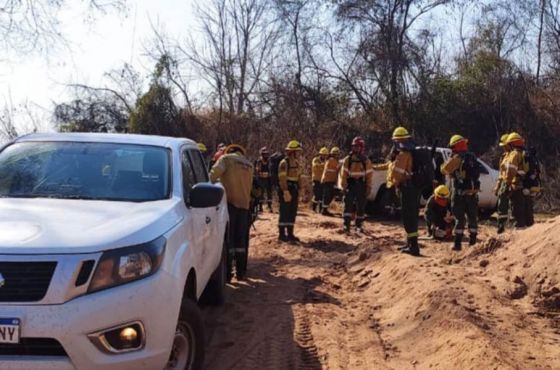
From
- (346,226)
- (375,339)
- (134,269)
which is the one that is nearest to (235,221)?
(375,339)

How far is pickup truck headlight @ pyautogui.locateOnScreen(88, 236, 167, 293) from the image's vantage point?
129 inches

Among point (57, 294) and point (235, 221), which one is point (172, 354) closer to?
point (57, 294)

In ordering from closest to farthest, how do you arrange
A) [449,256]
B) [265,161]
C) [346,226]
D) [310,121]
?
1. [449,256]
2. [346,226]
3. [265,161]
4. [310,121]

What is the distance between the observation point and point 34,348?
314cm

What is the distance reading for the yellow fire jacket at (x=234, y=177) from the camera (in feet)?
25.5

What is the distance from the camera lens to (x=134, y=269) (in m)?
3.41

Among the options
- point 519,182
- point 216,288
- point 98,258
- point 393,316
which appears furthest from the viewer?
point 519,182

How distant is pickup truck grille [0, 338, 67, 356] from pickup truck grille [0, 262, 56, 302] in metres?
0.21

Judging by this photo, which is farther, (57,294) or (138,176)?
(138,176)

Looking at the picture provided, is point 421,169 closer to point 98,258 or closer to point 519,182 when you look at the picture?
point 519,182

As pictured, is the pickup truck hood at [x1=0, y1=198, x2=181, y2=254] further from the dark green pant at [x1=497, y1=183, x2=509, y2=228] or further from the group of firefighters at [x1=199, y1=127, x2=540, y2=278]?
the dark green pant at [x1=497, y1=183, x2=509, y2=228]

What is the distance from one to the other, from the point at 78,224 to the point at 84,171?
3.79 feet

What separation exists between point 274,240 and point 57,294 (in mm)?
9046

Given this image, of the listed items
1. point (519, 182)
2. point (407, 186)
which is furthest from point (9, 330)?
point (519, 182)
